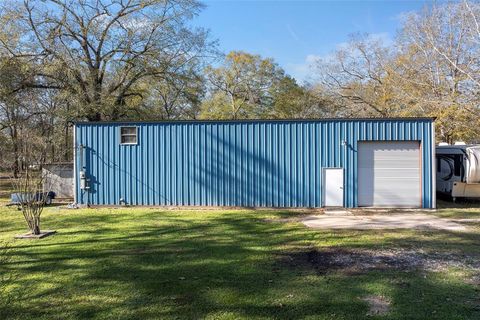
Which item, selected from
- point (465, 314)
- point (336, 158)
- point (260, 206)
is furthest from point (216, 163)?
point (465, 314)

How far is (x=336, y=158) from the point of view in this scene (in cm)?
A: 1480

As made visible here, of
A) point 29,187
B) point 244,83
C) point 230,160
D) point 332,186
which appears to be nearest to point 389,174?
point 332,186

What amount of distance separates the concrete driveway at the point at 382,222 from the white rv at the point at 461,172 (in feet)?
13.7

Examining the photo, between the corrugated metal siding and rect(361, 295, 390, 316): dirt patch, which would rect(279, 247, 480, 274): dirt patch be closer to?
rect(361, 295, 390, 316): dirt patch

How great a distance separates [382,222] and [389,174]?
3628mm

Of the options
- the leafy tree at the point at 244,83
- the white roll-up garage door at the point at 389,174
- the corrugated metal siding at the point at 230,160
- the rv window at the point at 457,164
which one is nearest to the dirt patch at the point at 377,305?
the corrugated metal siding at the point at 230,160

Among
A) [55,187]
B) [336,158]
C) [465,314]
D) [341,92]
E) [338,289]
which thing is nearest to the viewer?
[465,314]

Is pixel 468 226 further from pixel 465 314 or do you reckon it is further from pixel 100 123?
pixel 100 123

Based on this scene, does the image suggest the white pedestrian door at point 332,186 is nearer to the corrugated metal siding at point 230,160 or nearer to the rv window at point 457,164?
the corrugated metal siding at point 230,160

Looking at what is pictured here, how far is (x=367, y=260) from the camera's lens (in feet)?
23.6

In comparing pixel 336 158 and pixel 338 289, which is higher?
pixel 336 158

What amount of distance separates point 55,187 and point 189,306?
46.8 feet

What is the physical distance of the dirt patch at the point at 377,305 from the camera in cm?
468

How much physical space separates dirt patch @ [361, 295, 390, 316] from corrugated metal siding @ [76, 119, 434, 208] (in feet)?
31.5
